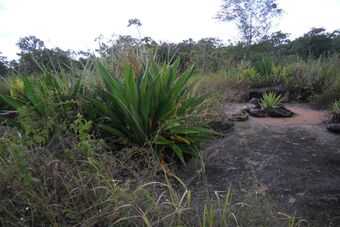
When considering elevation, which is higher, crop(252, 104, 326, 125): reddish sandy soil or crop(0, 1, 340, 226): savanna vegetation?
crop(0, 1, 340, 226): savanna vegetation

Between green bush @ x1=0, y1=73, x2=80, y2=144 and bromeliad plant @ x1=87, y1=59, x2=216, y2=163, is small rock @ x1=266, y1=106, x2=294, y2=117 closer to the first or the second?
bromeliad plant @ x1=87, y1=59, x2=216, y2=163

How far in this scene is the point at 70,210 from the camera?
5.54ft

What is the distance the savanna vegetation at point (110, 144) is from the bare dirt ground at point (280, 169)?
21cm

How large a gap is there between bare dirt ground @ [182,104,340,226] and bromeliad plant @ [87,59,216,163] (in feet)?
1.01

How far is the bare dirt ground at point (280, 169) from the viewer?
8.23 ft

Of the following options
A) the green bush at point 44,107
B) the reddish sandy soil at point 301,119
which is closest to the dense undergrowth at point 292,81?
the reddish sandy soil at point 301,119

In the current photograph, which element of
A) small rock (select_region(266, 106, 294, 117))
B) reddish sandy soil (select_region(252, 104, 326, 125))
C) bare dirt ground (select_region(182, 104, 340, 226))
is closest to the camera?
bare dirt ground (select_region(182, 104, 340, 226))

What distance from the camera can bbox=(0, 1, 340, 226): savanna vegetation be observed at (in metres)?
1.74

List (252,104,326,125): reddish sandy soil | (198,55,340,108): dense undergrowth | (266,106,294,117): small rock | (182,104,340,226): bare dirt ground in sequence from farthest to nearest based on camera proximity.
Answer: (198,55,340,108): dense undergrowth
(266,106,294,117): small rock
(252,104,326,125): reddish sandy soil
(182,104,340,226): bare dirt ground

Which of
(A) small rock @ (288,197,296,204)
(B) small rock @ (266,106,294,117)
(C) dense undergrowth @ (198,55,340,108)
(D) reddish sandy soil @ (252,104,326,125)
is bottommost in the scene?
(D) reddish sandy soil @ (252,104,326,125)

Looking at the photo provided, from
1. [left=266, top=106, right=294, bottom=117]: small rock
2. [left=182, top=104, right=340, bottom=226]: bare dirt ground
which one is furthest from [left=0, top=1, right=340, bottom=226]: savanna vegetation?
[left=266, top=106, right=294, bottom=117]: small rock

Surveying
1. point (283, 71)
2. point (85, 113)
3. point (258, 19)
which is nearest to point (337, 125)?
point (85, 113)

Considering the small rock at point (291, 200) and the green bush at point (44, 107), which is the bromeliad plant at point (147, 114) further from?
the small rock at point (291, 200)

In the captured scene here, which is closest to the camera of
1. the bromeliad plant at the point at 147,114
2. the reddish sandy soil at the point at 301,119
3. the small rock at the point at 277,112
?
the bromeliad plant at the point at 147,114
